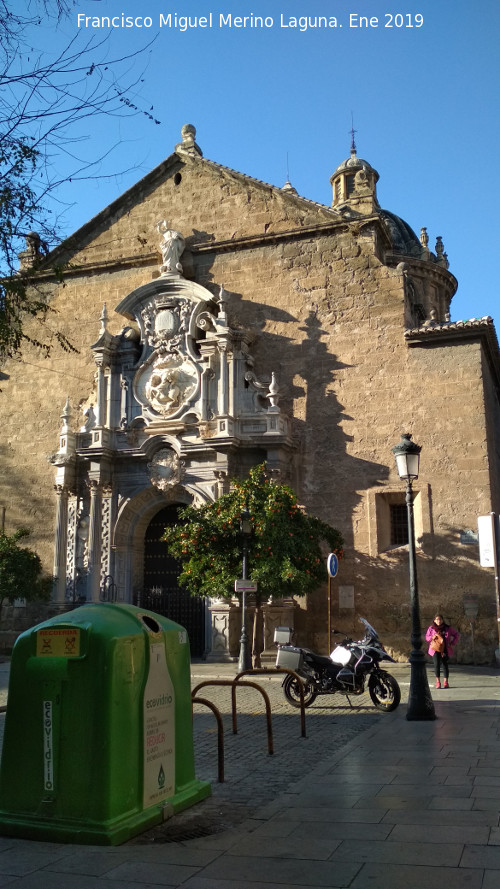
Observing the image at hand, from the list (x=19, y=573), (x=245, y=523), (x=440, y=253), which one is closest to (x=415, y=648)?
(x=245, y=523)

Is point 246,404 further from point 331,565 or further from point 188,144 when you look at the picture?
point 188,144

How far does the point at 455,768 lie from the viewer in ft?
23.1

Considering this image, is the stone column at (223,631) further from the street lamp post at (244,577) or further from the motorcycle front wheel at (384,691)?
the motorcycle front wheel at (384,691)

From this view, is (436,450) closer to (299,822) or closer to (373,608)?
(373,608)

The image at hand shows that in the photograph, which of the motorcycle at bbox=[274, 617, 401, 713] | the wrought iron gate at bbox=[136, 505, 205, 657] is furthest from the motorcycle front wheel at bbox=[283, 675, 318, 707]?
the wrought iron gate at bbox=[136, 505, 205, 657]

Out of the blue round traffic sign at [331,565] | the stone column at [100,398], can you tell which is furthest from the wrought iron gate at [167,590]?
the blue round traffic sign at [331,565]

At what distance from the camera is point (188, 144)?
903 inches

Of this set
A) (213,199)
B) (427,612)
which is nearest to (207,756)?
(427,612)

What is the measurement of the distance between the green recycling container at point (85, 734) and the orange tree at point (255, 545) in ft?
31.7

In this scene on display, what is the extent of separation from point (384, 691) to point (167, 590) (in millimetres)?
9669

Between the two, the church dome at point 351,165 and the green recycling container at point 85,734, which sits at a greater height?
the church dome at point 351,165

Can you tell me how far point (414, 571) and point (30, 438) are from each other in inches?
562

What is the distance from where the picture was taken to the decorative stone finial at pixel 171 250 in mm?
21078

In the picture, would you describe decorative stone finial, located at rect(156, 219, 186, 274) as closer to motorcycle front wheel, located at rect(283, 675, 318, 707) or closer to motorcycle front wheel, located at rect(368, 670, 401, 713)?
motorcycle front wheel, located at rect(283, 675, 318, 707)
